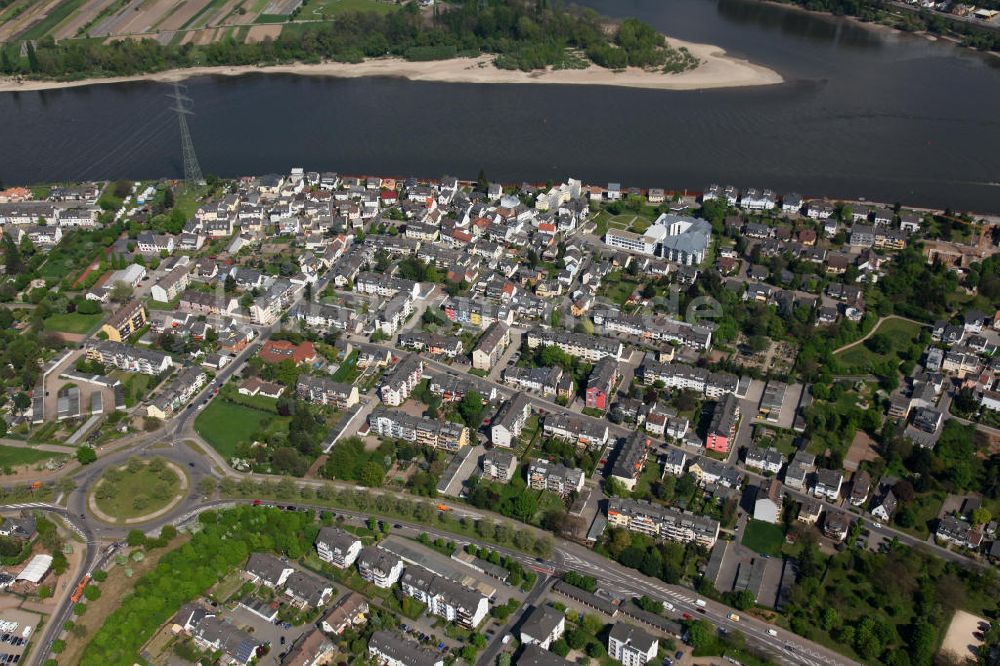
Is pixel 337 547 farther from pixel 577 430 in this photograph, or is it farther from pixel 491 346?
pixel 491 346

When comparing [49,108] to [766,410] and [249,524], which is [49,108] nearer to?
[249,524]

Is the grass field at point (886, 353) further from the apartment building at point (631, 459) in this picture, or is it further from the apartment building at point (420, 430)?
the apartment building at point (420, 430)

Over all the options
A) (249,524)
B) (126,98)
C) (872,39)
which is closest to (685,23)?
(872,39)

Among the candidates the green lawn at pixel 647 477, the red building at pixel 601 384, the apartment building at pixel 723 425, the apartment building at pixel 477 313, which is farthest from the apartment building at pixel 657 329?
the green lawn at pixel 647 477

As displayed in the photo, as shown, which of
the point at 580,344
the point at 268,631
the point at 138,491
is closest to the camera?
the point at 268,631

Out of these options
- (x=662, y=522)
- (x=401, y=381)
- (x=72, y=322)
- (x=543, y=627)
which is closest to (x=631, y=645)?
(x=543, y=627)

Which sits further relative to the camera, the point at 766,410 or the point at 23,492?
the point at 766,410
